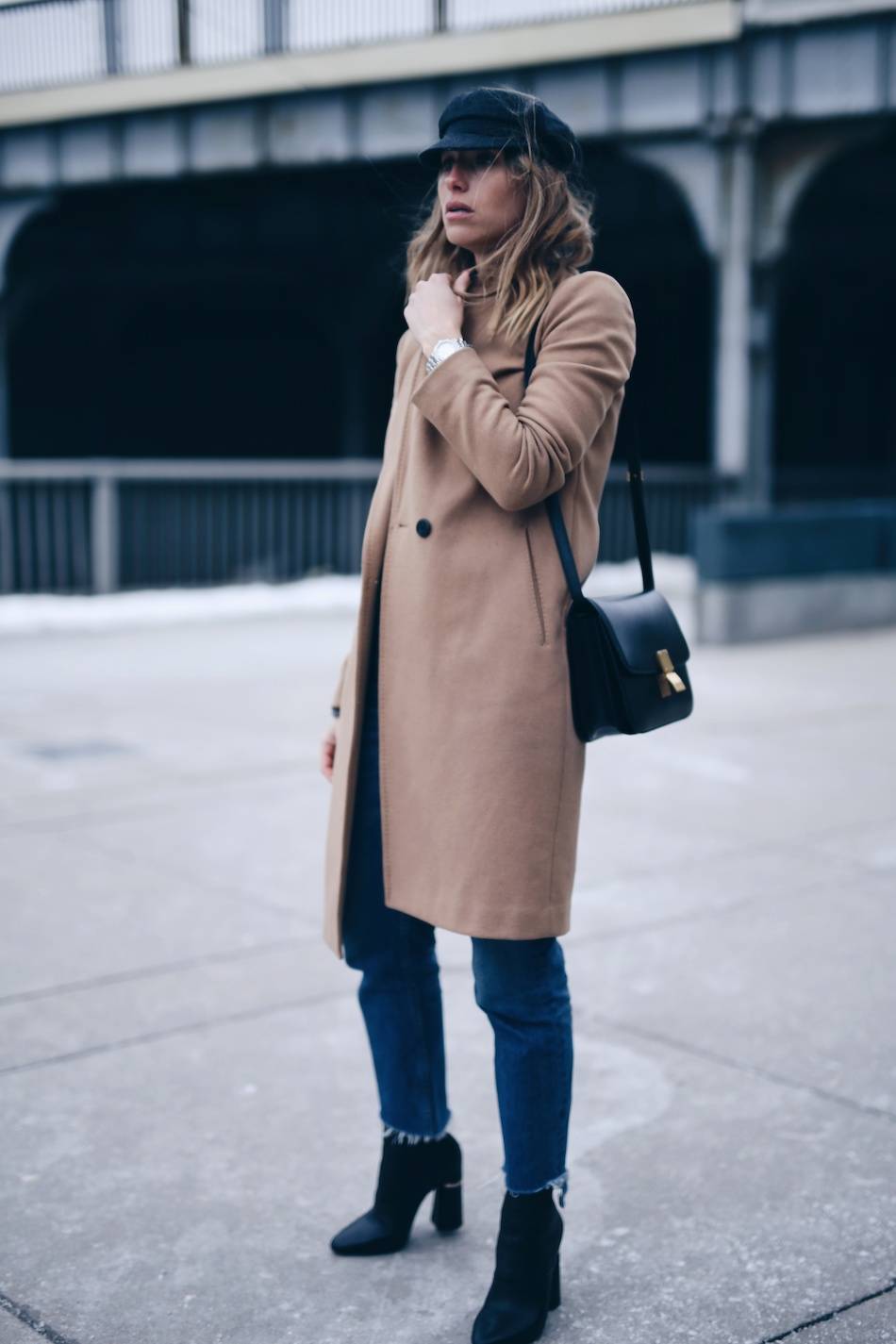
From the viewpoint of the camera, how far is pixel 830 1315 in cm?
257

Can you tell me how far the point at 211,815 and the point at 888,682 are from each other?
490cm

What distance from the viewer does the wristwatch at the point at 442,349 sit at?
2.47 m

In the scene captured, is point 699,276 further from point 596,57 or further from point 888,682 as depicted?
point 888,682

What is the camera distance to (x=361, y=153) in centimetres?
1617

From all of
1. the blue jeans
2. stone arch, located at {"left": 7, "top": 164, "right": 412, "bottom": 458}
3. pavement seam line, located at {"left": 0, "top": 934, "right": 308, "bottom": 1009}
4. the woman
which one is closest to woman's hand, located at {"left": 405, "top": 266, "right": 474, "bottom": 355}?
the woman

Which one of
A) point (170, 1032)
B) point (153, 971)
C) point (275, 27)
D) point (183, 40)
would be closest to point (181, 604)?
point (275, 27)

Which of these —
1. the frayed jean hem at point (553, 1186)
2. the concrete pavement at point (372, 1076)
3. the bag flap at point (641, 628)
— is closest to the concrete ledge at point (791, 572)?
the concrete pavement at point (372, 1076)

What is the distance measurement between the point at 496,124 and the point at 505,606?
77 cm

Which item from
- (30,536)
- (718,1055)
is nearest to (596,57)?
(30,536)

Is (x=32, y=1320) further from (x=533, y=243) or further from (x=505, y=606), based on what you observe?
(x=533, y=243)

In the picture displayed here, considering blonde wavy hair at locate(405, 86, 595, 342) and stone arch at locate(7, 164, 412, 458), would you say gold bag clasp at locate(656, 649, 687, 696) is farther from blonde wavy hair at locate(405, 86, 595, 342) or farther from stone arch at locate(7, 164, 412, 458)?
stone arch at locate(7, 164, 412, 458)

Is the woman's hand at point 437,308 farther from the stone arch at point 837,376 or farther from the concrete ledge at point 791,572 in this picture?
the stone arch at point 837,376

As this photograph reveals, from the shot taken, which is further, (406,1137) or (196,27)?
(196,27)

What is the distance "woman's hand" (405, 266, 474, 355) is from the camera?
251 centimetres
